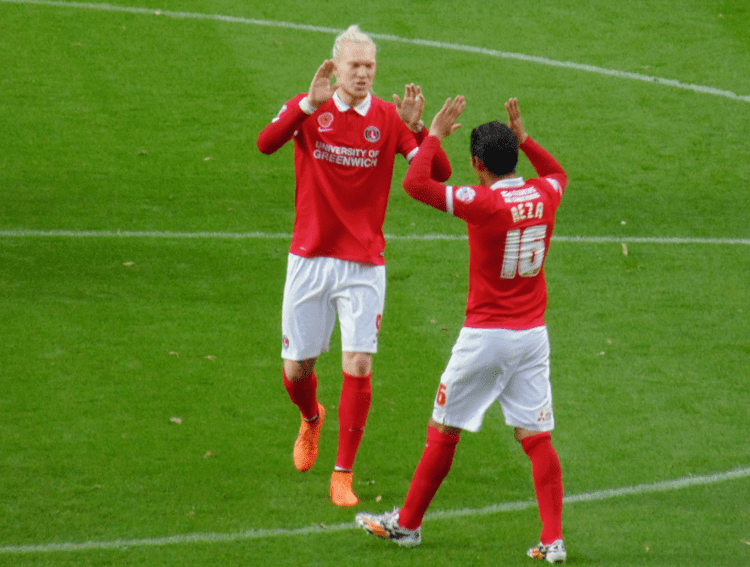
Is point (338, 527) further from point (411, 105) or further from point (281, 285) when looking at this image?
point (281, 285)

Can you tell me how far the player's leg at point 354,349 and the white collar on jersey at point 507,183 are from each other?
1084 mm

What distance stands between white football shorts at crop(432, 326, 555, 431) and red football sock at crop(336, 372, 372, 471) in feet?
2.68

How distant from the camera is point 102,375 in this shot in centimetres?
704

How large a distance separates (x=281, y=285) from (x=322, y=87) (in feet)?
11.4

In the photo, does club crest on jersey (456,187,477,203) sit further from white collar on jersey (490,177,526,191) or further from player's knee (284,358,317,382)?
player's knee (284,358,317,382)

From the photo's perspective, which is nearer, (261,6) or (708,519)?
(708,519)

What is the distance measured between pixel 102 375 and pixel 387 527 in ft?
8.95

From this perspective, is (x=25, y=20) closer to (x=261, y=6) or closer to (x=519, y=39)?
(x=261, y=6)

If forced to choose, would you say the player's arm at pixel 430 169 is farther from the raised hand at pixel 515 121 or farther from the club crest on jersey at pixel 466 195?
the raised hand at pixel 515 121

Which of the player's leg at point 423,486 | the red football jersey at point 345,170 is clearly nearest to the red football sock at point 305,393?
the red football jersey at point 345,170

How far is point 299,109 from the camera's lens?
5.30m

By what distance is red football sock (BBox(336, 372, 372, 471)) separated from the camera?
5.61m

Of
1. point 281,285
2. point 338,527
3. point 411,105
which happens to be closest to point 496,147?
point 411,105

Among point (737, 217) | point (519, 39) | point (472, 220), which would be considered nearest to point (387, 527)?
point (472, 220)
